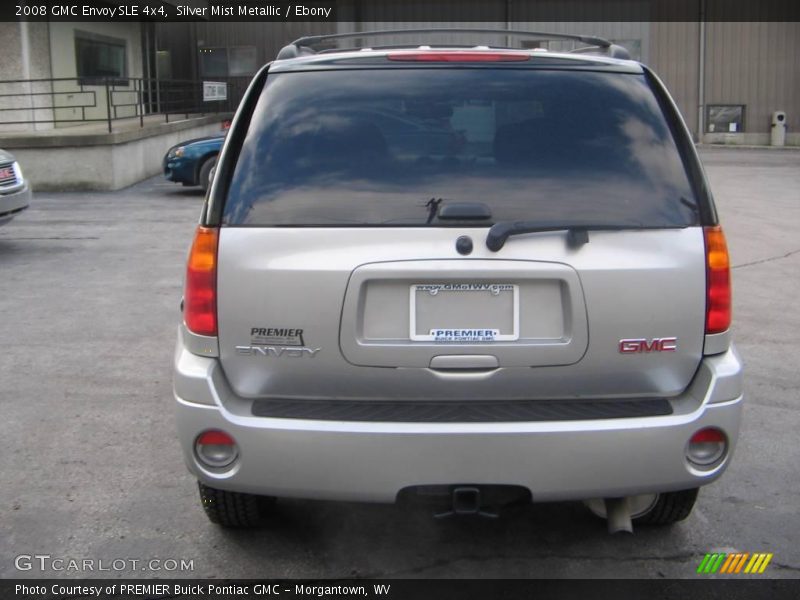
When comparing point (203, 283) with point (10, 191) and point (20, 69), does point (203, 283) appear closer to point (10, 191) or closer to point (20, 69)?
point (10, 191)

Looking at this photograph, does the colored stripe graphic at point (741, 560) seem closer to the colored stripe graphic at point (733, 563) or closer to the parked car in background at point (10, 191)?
the colored stripe graphic at point (733, 563)

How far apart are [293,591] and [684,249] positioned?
1823 millimetres

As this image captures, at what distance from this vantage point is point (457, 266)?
3076 millimetres

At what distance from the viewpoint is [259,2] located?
2809 cm

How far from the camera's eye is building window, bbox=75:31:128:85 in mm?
20836

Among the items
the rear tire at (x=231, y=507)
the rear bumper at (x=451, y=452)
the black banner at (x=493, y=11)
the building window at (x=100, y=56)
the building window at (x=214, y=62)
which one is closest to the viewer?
the rear bumper at (x=451, y=452)

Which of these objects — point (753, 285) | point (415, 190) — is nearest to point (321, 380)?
point (415, 190)

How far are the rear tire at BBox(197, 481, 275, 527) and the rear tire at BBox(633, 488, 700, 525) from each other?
4.99ft

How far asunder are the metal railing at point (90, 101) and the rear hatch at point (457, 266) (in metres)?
13.6

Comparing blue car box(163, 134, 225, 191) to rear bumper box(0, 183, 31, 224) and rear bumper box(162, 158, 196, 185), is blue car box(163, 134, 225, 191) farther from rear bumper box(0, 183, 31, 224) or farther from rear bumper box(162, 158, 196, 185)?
rear bumper box(0, 183, 31, 224)

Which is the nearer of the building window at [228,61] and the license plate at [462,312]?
the license plate at [462,312]

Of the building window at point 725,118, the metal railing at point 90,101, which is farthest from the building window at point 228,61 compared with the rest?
the building window at point 725,118

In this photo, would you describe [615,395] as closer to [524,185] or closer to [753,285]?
[524,185]

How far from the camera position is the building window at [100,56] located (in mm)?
20836
